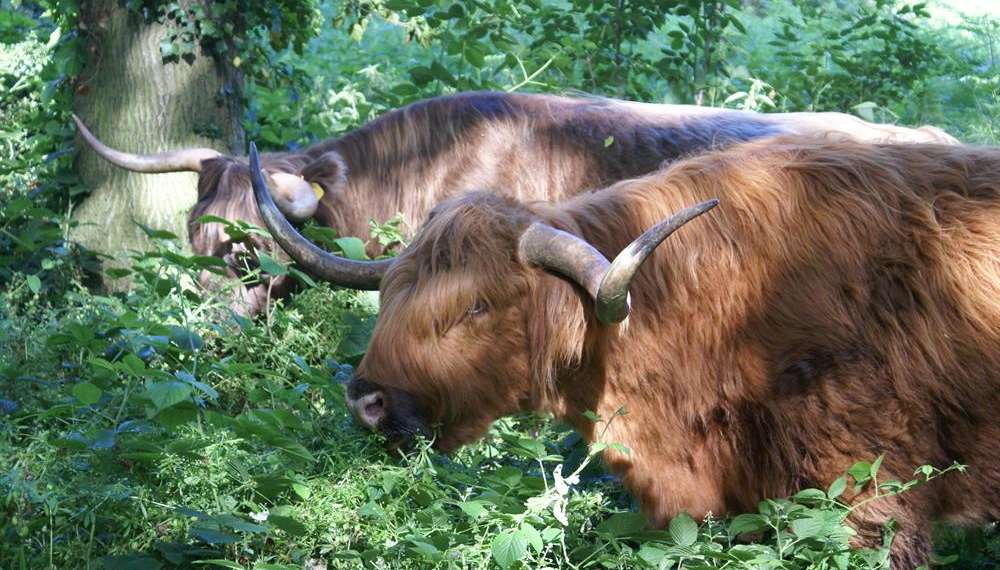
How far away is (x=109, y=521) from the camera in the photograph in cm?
402

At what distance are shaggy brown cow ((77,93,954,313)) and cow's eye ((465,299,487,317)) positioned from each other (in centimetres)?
289

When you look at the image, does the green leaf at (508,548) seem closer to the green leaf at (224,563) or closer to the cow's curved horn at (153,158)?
the green leaf at (224,563)

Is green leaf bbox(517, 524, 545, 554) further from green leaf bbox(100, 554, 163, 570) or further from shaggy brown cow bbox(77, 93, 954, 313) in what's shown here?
shaggy brown cow bbox(77, 93, 954, 313)

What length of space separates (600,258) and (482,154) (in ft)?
11.5

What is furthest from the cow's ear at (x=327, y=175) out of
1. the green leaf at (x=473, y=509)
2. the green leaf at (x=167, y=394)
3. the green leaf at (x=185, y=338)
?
the green leaf at (x=473, y=509)

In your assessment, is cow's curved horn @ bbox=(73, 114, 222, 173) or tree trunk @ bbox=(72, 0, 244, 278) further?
tree trunk @ bbox=(72, 0, 244, 278)

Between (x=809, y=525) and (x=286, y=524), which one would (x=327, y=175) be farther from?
(x=809, y=525)

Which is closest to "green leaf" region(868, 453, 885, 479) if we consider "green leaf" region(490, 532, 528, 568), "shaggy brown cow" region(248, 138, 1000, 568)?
"shaggy brown cow" region(248, 138, 1000, 568)

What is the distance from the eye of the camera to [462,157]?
7508 mm

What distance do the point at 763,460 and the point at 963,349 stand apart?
0.77 metres

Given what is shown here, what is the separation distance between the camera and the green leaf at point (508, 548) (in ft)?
11.8

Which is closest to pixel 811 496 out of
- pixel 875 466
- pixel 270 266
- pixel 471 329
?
pixel 875 466

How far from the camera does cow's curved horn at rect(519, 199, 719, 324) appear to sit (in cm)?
380

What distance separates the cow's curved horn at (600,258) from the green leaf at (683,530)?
682 millimetres
